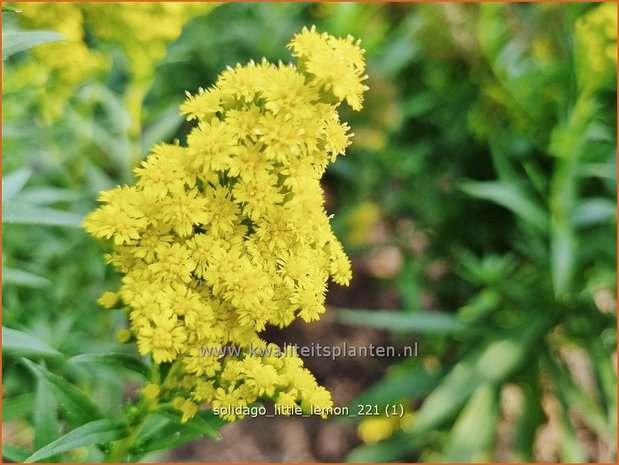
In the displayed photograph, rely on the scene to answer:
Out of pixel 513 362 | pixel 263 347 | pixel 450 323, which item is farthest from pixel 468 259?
pixel 263 347

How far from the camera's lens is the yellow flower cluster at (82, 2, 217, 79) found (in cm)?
148

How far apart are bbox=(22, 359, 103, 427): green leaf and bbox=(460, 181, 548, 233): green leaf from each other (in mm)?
1090

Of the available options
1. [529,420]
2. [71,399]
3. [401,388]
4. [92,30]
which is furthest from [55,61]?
[529,420]

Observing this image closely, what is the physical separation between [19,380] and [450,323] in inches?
45.9

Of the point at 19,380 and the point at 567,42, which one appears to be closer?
the point at 19,380

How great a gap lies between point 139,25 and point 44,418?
0.89m

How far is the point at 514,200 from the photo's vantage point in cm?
170

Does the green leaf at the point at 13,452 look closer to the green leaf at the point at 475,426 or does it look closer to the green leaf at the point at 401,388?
the green leaf at the point at 401,388

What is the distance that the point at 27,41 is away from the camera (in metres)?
1.01

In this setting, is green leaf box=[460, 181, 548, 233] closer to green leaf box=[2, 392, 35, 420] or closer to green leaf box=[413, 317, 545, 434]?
green leaf box=[413, 317, 545, 434]

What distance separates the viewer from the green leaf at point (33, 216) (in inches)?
43.6

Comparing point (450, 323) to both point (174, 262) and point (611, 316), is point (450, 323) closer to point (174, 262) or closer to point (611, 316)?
point (611, 316)

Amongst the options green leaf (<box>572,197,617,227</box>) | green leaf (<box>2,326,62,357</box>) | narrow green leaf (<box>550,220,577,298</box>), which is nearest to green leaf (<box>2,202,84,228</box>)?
green leaf (<box>2,326,62,357</box>)

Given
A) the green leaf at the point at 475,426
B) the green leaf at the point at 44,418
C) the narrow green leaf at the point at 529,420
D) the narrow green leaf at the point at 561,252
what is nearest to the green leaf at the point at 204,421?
the green leaf at the point at 44,418
